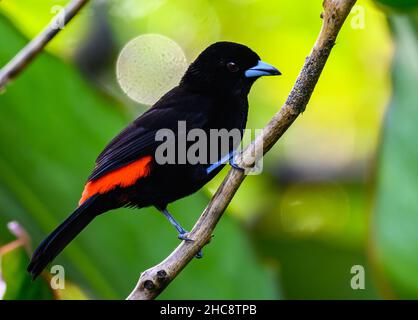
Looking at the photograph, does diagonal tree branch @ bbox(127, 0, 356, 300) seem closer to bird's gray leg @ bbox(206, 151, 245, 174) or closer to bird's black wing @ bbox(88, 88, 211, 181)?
bird's gray leg @ bbox(206, 151, 245, 174)

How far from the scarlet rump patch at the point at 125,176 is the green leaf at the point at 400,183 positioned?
2.39 ft

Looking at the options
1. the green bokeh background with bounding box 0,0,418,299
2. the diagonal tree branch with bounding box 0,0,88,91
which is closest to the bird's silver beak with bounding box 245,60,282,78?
the green bokeh background with bounding box 0,0,418,299

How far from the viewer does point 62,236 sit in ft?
6.91

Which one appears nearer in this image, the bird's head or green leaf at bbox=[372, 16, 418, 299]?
green leaf at bbox=[372, 16, 418, 299]

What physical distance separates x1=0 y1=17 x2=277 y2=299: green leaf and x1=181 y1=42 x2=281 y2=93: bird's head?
20.3 inches

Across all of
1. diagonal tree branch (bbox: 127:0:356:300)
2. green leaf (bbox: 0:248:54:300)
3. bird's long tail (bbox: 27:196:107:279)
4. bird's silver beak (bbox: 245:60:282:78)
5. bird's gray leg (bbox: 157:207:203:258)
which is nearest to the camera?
diagonal tree branch (bbox: 127:0:356:300)

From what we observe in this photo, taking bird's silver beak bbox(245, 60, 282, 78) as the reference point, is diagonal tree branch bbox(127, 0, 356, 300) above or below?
below

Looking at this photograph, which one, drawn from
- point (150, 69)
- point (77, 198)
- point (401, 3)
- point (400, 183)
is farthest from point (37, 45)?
point (400, 183)

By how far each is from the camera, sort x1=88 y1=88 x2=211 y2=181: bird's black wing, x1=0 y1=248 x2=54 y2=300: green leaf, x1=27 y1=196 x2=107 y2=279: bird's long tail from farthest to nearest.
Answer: x1=88 y1=88 x2=211 y2=181: bird's black wing, x1=0 y1=248 x2=54 y2=300: green leaf, x1=27 y1=196 x2=107 y2=279: bird's long tail

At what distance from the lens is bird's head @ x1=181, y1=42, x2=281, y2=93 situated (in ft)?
8.79

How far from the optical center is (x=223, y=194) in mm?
1868

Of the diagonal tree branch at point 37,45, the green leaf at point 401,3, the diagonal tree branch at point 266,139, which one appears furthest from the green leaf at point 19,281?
the green leaf at point 401,3

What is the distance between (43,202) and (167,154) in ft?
1.40

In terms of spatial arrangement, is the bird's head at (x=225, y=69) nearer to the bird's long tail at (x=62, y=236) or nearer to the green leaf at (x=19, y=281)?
the bird's long tail at (x=62, y=236)
